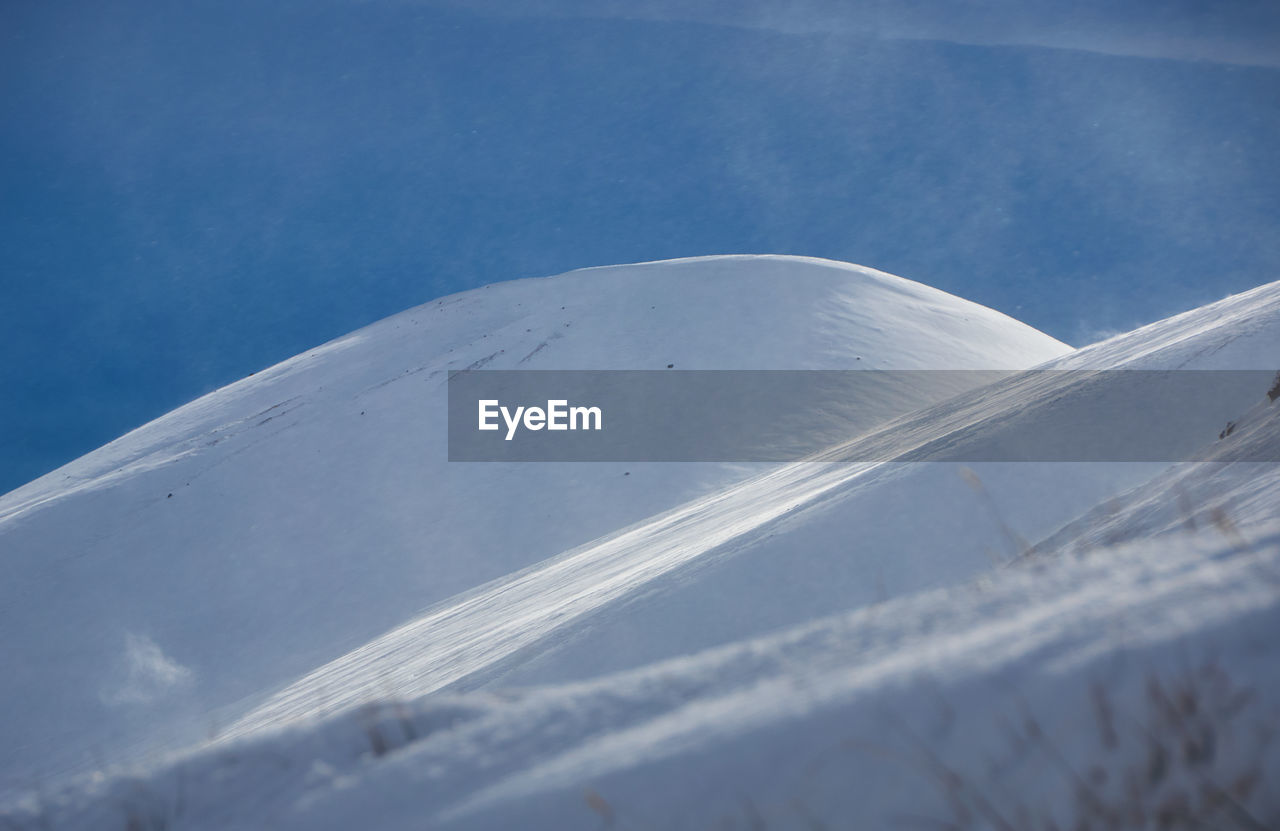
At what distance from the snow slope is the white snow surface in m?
0.04

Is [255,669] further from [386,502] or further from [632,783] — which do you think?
[632,783]

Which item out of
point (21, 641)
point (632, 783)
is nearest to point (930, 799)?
point (632, 783)

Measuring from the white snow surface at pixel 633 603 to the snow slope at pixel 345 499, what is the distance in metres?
0.04

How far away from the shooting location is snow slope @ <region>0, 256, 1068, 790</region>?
6.24 meters

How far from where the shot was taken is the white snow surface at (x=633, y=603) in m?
0.94

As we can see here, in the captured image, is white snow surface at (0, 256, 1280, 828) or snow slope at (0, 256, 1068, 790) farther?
snow slope at (0, 256, 1068, 790)

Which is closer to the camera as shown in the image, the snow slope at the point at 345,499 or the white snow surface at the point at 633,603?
the white snow surface at the point at 633,603

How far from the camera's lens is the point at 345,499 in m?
8.47

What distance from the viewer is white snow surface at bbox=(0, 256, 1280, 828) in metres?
0.94

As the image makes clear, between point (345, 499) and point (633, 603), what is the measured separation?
18.8ft

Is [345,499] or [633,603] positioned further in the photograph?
[345,499]

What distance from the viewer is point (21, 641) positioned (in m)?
6.81

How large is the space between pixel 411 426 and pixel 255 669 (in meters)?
3.51

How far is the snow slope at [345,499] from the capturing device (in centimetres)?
624
